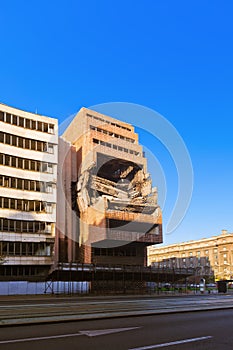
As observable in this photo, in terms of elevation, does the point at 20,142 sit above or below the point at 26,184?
above

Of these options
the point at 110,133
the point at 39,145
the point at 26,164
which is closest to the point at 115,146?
the point at 110,133

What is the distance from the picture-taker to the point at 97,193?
72.1 metres

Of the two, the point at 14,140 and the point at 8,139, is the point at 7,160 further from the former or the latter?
the point at 14,140

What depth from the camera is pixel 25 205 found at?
60.6 metres

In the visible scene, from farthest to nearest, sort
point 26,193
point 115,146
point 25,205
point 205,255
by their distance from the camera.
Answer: point 205,255, point 115,146, point 26,193, point 25,205

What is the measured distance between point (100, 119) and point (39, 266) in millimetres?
32423

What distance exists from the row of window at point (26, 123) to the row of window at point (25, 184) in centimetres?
834

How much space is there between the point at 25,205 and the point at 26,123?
12.6 m

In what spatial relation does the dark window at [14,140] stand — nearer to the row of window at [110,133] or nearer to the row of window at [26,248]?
the row of window at [26,248]

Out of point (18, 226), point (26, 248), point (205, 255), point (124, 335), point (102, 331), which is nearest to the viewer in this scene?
point (124, 335)

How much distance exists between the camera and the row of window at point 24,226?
5772 centimetres

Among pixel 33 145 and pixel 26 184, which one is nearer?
pixel 26 184

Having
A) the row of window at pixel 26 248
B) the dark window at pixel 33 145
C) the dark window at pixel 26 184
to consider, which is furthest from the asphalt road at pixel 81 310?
the dark window at pixel 33 145

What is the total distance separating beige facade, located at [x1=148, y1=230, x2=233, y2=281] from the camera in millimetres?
128375
